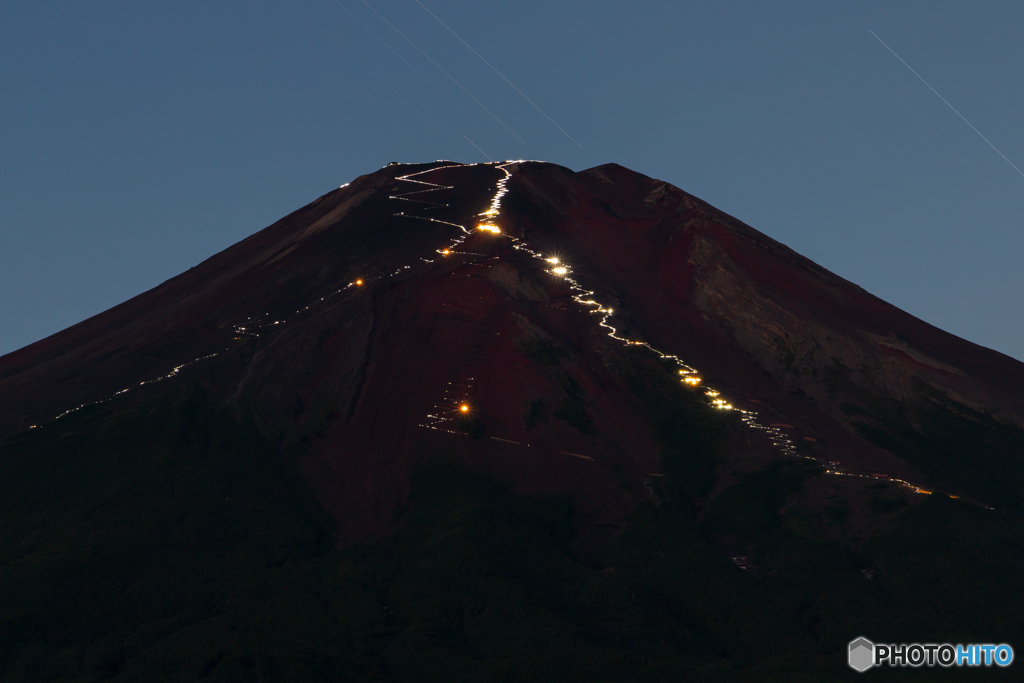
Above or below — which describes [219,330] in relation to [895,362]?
above

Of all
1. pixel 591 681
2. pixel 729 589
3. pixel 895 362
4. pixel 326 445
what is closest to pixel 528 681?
pixel 591 681

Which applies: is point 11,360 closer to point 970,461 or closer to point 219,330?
point 219,330

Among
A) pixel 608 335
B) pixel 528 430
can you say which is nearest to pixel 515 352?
pixel 528 430

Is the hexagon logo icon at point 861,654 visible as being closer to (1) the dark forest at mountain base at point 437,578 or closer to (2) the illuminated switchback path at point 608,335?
(1) the dark forest at mountain base at point 437,578

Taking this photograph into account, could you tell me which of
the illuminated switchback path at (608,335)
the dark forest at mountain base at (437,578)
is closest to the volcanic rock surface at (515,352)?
the illuminated switchback path at (608,335)

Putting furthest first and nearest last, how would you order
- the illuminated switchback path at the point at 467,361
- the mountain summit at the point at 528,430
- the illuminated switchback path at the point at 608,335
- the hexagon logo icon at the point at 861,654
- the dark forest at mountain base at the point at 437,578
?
the illuminated switchback path at the point at 467,361 → the illuminated switchback path at the point at 608,335 → the mountain summit at the point at 528,430 → the hexagon logo icon at the point at 861,654 → the dark forest at mountain base at the point at 437,578

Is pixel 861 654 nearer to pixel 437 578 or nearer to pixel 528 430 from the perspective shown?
pixel 437 578
